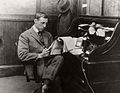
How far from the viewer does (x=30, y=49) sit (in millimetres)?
3342

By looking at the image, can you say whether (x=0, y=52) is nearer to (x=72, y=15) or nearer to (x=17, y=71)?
(x=17, y=71)

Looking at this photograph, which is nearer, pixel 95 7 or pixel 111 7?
pixel 111 7

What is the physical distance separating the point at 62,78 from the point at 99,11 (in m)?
1.34

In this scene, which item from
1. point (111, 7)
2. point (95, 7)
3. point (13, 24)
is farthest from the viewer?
point (13, 24)

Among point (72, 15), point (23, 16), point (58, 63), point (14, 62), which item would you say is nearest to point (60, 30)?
point (72, 15)

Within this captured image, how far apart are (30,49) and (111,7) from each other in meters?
1.50

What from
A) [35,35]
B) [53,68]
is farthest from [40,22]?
[53,68]

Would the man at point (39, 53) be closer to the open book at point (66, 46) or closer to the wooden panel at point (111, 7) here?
the open book at point (66, 46)

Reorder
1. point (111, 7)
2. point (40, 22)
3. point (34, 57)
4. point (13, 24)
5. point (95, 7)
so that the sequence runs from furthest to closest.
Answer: point (13, 24)
point (95, 7)
point (111, 7)
point (40, 22)
point (34, 57)

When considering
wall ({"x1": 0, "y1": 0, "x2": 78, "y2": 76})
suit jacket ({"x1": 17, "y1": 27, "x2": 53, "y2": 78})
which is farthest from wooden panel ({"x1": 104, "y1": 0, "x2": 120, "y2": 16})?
wall ({"x1": 0, "y1": 0, "x2": 78, "y2": 76})

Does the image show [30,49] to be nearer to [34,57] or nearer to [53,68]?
[34,57]

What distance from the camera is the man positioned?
10.2 feet

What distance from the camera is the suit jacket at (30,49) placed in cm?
309

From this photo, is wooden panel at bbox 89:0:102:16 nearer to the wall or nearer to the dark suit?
the wall
